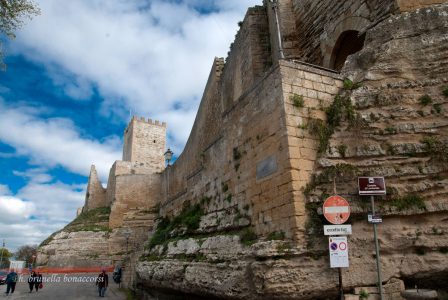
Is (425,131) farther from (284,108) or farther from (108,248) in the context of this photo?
(108,248)

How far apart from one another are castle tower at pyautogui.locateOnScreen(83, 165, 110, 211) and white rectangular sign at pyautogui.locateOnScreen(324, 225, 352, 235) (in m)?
37.3

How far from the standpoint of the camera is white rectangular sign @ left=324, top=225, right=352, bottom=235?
17.5ft

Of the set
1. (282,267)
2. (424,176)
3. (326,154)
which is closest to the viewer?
(282,267)

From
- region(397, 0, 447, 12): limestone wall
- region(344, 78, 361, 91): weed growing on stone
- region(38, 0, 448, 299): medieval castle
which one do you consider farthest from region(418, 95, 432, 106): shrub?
region(397, 0, 447, 12): limestone wall

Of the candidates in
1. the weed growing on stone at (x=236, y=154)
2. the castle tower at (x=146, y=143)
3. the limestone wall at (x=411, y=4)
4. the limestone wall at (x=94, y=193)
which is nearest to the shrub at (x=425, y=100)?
the limestone wall at (x=411, y=4)

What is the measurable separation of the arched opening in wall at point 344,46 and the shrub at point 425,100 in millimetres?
3829

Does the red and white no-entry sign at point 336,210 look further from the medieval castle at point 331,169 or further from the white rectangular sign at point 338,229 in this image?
the medieval castle at point 331,169

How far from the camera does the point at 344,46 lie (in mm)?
10000

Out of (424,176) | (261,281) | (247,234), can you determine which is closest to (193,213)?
(247,234)

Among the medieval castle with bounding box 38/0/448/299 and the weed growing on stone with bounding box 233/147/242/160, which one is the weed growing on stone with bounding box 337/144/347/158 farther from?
the weed growing on stone with bounding box 233/147/242/160

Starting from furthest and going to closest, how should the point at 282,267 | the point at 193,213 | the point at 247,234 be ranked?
the point at 193,213, the point at 247,234, the point at 282,267

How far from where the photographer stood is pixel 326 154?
608 centimetres

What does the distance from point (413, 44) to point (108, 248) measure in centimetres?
2797

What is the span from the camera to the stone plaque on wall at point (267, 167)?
20.5 ft
